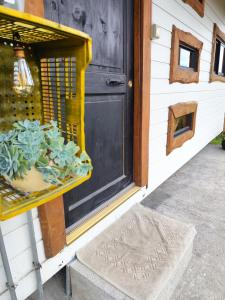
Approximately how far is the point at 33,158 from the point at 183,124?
10.3 feet

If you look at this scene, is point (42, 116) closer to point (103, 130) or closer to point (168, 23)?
point (103, 130)

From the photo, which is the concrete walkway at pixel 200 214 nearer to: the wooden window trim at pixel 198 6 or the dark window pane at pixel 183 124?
the dark window pane at pixel 183 124

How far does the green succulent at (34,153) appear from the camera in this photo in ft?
2.19

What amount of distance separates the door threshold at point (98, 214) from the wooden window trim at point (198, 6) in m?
2.39

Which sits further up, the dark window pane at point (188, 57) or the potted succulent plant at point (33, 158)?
the dark window pane at point (188, 57)

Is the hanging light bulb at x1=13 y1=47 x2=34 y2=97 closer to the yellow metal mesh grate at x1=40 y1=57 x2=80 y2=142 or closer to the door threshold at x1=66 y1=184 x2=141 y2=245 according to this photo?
the yellow metal mesh grate at x1=40 y1=57 x2=80 y2=142

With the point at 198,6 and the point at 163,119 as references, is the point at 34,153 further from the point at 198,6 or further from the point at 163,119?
the point at 198,6

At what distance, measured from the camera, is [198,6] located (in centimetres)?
299

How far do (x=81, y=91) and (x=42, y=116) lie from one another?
0.28 meters

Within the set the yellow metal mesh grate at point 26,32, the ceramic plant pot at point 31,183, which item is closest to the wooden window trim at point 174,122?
the yellow metal mesh grate at point 26,32

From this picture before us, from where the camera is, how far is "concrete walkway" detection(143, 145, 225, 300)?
1516 millimetres

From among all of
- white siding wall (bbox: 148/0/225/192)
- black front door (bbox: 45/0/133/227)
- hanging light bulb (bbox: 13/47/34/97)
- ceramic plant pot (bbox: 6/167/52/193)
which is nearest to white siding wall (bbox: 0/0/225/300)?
white siding wall (bbox: 148/0/225/192)

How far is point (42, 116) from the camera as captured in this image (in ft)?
3.37

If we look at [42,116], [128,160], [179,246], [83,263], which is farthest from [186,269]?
[42,116]
